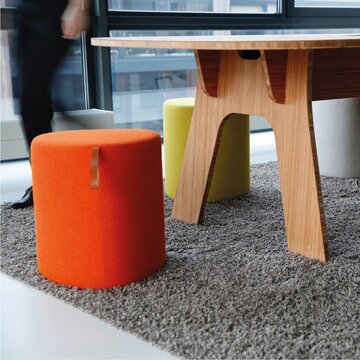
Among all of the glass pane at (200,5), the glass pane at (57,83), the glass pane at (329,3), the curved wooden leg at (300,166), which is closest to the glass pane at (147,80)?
the glass pane at (200,5)

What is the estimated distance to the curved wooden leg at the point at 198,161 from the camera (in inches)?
85.4

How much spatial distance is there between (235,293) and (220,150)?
975 millimetres

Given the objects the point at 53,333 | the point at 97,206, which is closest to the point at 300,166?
the point at 97,206

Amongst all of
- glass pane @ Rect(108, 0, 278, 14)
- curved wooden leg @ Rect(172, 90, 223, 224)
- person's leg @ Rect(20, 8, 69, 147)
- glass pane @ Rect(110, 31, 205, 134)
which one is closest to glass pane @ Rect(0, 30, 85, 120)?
glass pane @ Rect(110, 31, 205, 134)

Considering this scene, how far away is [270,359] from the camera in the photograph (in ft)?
4.18

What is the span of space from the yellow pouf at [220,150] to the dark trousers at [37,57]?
463 millimetres

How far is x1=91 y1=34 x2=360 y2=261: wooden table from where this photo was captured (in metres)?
1.83

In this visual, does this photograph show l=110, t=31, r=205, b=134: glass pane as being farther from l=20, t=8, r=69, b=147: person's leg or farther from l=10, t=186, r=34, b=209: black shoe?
l=10, t=186, r=34, b=209: black shoe

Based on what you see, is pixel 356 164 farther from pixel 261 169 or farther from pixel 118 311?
pixel 118 311

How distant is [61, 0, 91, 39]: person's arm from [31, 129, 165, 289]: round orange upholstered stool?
2.50 ft

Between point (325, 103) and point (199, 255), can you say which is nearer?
point (199, 255)

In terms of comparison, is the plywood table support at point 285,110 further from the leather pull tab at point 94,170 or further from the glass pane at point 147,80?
the glass pane at point 147,80

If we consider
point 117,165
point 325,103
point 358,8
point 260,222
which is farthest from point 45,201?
point 358,8

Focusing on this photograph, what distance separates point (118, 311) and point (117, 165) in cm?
36
